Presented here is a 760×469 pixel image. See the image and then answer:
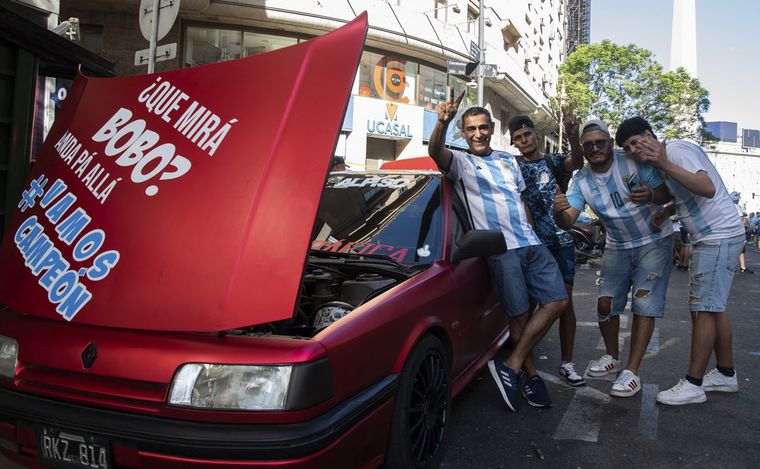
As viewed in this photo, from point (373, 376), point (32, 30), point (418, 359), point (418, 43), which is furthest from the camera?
point (418, 43)

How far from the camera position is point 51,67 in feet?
16.2

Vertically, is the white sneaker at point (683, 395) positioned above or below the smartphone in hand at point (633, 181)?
below

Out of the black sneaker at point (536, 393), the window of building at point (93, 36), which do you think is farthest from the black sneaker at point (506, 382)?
the window of building at point (93, 36)

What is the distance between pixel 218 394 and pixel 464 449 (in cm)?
152

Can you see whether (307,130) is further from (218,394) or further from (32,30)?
(32,30)

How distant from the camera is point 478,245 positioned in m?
2.68

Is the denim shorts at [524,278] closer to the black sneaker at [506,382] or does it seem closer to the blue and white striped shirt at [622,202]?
the black sneaker at [506,382]

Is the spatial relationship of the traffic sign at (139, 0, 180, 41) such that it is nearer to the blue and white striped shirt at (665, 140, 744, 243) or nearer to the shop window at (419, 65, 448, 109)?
the blue and white striped shirt at (665, 140, 744, 243)

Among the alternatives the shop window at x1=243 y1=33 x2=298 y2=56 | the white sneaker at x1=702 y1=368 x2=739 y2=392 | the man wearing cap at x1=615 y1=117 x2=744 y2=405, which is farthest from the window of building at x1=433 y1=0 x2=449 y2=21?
the white sneaker at x1=702 y1=368 x2=739 y2=392

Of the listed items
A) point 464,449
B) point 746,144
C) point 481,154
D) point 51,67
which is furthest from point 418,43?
point 746,144

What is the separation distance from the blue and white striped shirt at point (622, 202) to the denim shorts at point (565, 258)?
13.1 inches

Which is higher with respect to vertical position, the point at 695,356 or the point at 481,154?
the point at 481,154

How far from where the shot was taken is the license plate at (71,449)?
1.70 metres

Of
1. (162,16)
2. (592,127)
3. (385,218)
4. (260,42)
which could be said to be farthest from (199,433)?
(260,42)
